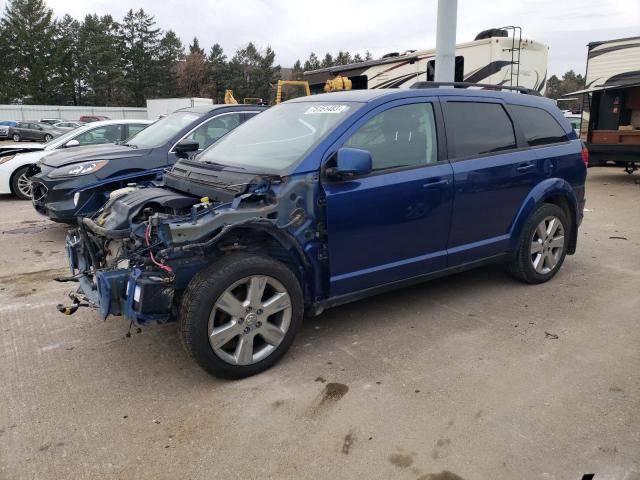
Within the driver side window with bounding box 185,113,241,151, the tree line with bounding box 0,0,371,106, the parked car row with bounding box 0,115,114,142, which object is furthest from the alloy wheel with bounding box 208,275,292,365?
the tree line with bounding box 0,0,371,106

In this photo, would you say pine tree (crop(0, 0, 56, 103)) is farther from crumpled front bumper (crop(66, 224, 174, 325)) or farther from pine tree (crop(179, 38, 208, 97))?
crumpled front bumper (crop(66, 224, 174, 325))

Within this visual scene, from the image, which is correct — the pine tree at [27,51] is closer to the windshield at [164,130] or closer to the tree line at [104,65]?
the tree line at [104,65]

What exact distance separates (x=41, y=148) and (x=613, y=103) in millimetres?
Answer: 13123

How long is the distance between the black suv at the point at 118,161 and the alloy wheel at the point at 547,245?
374 cm

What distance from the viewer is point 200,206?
3.55 meters

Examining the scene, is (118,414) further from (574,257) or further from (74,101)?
(74,101)

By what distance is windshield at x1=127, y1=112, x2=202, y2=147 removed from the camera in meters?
7.05

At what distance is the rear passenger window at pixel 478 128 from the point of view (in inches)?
170

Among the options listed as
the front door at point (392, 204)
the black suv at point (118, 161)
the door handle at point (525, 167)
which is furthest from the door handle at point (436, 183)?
the black suv at point (118, 161)

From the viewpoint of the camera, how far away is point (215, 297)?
3.16 metres

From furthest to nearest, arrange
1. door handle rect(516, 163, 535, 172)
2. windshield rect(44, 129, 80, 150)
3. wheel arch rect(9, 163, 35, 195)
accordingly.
Answer: wheel arch rect(9, 163, 35, 195) < windshield rect(44, 129, 80, 150) < door handle rect(516, 163, 535, 172)

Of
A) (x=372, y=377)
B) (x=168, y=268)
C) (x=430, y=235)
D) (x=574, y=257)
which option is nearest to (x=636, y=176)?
(x=574, y=257)

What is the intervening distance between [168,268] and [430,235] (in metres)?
2.05

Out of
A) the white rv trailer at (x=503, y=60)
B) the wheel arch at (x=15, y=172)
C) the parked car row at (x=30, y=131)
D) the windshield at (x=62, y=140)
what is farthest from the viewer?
the parked car row at (x=30, y=131)
